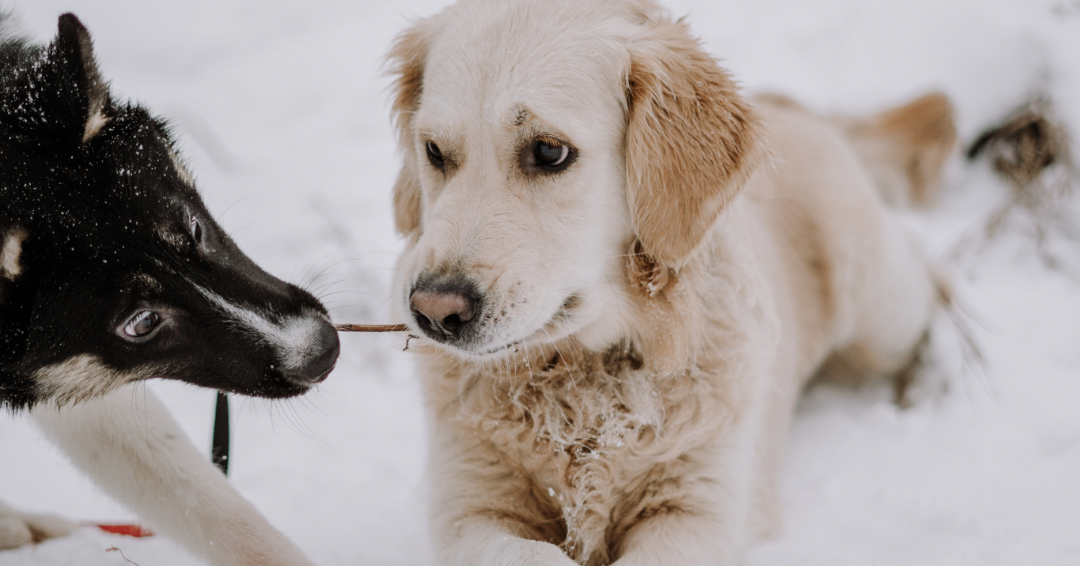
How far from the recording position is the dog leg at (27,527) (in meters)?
2.58

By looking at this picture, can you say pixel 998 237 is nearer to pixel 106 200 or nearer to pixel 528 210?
pixel 528 210

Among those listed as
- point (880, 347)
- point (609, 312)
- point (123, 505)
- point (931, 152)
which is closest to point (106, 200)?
point (123, 505)

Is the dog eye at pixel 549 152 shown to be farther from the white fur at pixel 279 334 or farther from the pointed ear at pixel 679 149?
the white fur at pixel 279 334

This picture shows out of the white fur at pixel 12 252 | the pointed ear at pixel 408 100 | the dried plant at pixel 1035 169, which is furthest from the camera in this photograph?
the dried plant at pixel 1035 169

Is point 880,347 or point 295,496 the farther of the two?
point 880,347

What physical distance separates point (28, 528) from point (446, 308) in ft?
6.46

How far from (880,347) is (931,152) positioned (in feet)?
5.15

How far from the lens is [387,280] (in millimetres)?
4441

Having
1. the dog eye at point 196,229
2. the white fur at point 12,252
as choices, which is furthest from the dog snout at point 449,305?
the white fur at point 12,252

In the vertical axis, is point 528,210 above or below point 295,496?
above

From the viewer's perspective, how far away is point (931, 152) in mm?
4625

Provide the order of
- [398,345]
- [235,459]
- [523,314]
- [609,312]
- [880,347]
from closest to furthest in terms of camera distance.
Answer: [523,314] → [609,312] → [398,345] → [235,459] → [880,347]

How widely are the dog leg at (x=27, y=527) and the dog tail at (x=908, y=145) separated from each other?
4809 millimetres

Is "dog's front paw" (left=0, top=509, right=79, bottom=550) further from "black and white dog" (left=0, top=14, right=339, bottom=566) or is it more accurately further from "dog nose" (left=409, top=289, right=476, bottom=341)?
"dog nose" (left=409, top=289, right=476, bottom=341)
